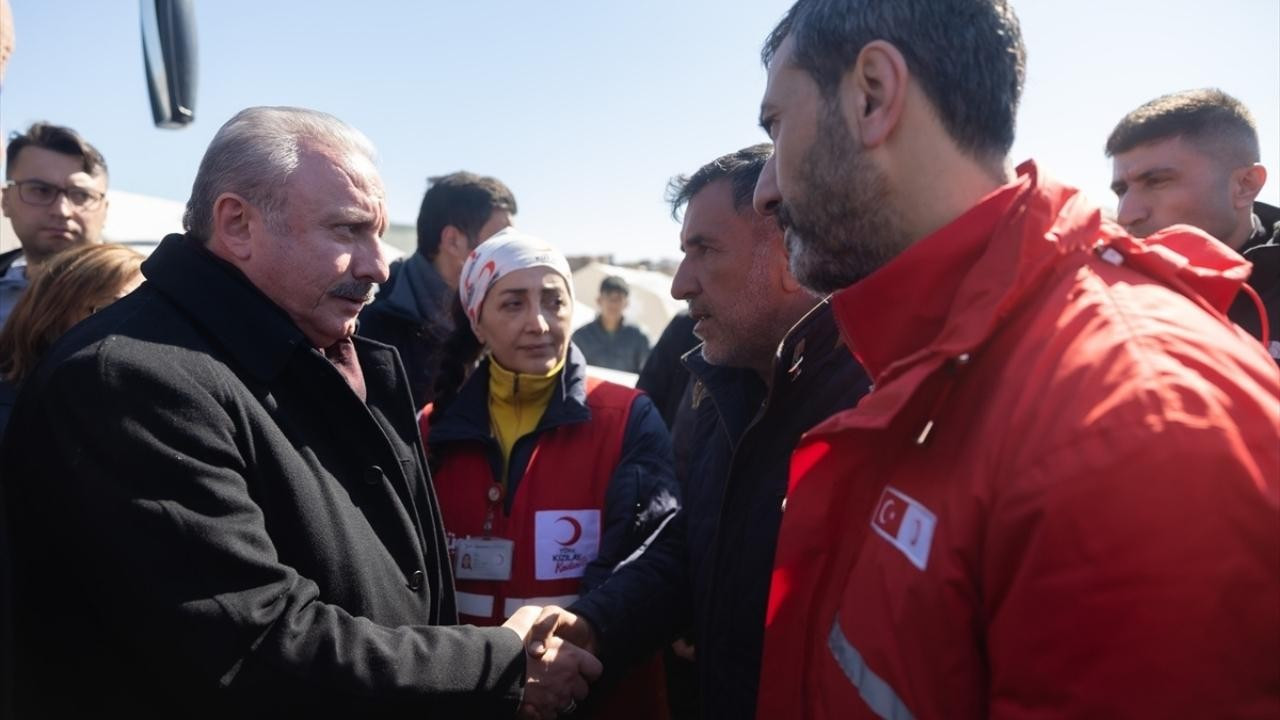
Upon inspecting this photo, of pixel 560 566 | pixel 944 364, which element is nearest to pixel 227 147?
pixel 560 566

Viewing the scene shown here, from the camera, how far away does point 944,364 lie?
3.77 ft

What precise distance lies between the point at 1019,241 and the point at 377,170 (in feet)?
5.67

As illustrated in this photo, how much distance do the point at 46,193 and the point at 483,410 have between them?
3157mm

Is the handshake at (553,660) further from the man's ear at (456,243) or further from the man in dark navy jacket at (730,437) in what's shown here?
the man's ear at (456,243)

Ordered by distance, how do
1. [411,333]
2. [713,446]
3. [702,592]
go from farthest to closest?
[411,333], [713,446], [702,592]

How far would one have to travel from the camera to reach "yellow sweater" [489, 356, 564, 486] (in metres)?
3.15

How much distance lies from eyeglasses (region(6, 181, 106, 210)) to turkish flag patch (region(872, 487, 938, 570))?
16.1 feet

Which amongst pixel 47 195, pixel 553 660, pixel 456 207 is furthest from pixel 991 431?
pixel 47 195

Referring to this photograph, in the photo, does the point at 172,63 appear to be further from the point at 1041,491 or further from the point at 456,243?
the point at 1041,491

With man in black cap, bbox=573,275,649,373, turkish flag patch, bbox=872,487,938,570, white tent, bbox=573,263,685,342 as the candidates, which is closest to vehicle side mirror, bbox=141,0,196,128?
turkish flag patch, bbox=872,487,938,570

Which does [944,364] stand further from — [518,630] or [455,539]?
[455,539]

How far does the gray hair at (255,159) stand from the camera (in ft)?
6.82

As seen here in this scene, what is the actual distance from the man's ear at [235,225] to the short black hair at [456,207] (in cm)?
245

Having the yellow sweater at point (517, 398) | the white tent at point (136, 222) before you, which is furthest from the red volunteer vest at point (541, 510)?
the white tent at point (136, 222)
